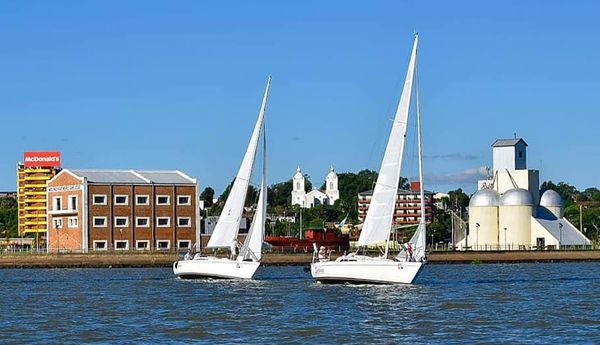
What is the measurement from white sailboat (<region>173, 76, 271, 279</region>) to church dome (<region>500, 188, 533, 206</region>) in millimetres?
74198

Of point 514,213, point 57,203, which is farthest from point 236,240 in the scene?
point 514,213

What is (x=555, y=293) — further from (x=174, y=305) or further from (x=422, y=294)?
(x=174, y=305)

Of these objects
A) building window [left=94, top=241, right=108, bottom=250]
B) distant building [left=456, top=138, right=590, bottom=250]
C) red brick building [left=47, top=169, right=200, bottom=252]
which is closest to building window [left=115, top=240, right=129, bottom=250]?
red brick building [left=47, top=169, right=200, bottom=252]

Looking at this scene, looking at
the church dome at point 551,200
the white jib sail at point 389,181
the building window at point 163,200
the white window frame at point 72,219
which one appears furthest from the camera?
the church dome at point 551,200

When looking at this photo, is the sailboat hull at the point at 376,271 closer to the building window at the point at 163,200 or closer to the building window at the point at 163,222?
the building window at the point at 163,222

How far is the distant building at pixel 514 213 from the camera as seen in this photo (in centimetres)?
15238

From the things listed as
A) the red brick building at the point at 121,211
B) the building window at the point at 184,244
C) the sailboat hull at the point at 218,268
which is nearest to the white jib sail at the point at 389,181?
the sailboat hull at the point at 218,268

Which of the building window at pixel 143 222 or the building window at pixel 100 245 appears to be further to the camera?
the building window at pixel 143 222

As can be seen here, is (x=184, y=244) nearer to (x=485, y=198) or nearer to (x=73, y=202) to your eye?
(x=73, y=202)

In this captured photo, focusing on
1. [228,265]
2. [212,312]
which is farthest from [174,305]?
[228,265]

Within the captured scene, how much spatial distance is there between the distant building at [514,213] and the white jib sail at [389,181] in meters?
81.2

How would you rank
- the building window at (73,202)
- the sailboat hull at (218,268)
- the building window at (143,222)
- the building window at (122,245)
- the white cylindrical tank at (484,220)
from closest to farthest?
the sailboat hull at (218,268), the building window at (122,245), the building window at (73,202), the building window at (143,222), the white cylindrical tank at (484,220)

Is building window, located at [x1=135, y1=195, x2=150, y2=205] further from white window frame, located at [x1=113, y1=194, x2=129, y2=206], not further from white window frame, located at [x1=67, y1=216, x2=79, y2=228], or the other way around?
white window frame, located at [x1=67, y1=216, x2=79, y2=228]

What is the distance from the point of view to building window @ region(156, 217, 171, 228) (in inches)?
5379
